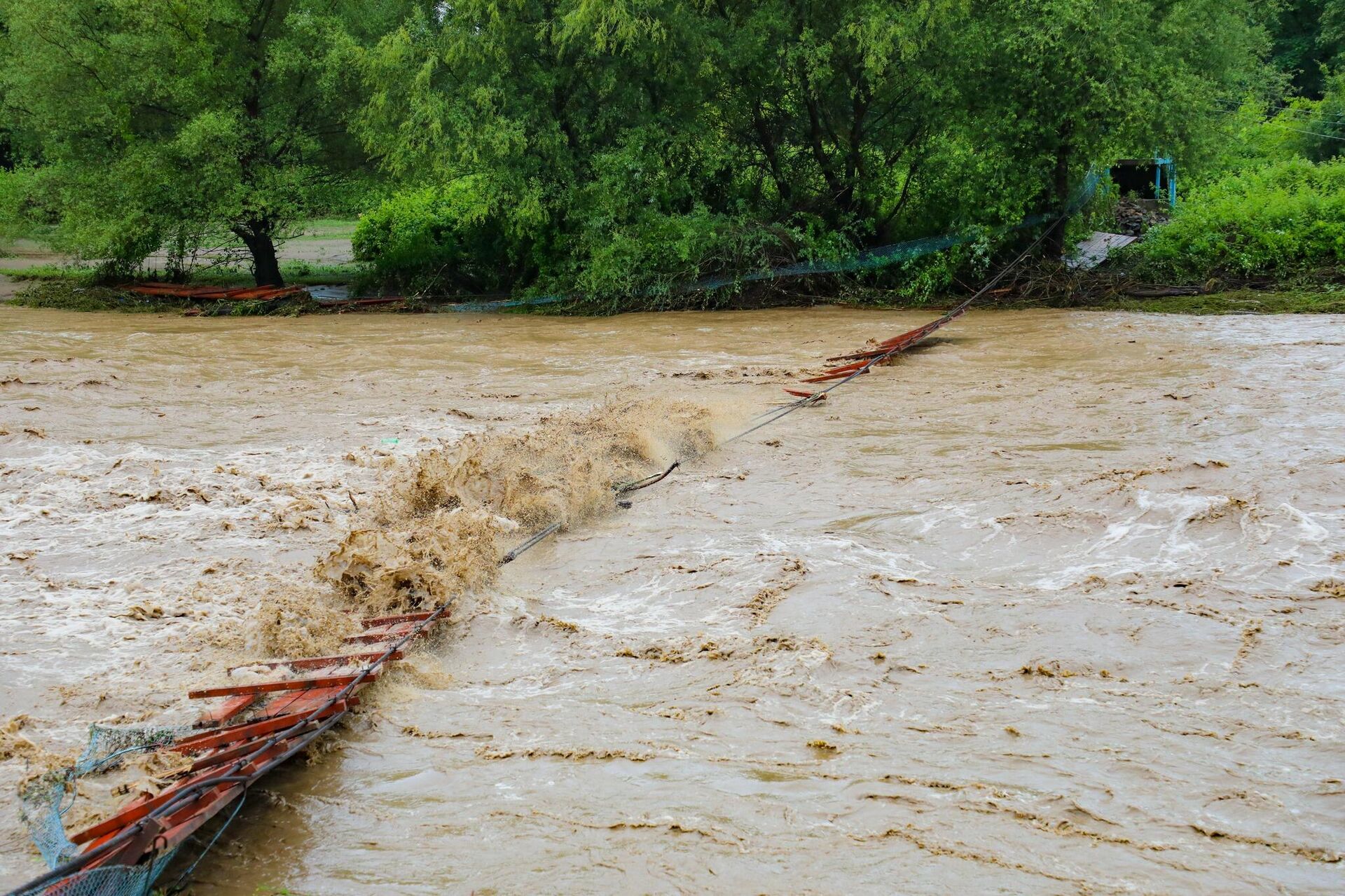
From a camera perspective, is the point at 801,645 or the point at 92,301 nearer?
the point at 801,645

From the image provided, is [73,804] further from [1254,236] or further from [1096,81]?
[1254,236]

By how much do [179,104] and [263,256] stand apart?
342cm

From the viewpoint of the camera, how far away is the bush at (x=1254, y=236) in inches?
717

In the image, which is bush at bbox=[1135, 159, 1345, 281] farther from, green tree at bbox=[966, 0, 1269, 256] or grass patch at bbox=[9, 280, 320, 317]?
grass patch at bbox=[9, 280, 320, 317]

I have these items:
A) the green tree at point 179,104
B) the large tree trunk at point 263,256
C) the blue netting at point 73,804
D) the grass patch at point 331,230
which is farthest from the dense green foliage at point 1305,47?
the blue netting at point 73,804

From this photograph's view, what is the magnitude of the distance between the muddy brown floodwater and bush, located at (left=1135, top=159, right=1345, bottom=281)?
22.6 ft

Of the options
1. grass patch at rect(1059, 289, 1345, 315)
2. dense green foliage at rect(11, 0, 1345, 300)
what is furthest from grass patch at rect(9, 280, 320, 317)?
grass patch at rect(1059, 289, 1345, 315)

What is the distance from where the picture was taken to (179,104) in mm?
21734

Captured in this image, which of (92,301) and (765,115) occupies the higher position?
(765,115)

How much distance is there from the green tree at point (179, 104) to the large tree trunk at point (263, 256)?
21.1 inches

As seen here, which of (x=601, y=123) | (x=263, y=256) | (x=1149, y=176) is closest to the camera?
(x=601, y=123)

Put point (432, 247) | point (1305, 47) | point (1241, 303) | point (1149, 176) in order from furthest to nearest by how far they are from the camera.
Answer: point (1305, 47) < point (1149, 176) < point (432, 247) < point (1241, 303)

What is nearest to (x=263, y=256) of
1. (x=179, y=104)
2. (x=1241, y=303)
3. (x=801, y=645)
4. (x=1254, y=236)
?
(x=179, y=104)

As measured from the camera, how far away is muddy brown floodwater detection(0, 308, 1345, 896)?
4.13 metres
